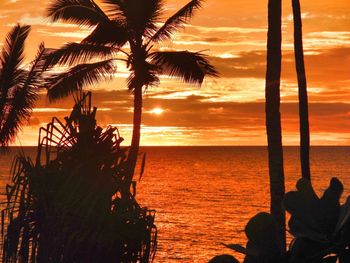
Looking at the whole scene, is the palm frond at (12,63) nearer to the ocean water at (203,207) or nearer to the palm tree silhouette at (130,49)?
the palm tree silhouette at (130,49)

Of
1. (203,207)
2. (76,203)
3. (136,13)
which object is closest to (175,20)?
(136,13)

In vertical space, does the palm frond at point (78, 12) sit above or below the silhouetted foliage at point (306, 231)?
above

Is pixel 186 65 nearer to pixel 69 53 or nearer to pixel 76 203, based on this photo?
pixel 69 53

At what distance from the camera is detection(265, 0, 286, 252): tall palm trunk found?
591 inches

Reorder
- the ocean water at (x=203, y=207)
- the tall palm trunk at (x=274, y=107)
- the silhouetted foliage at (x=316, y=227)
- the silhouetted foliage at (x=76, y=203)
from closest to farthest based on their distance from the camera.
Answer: the silhouetted foliage at (x=316, y=227)
the silhouetted foliage at (x=76, y=203)
the tall palm trunk at (x=274, y=107)
the ocean water at (x=203, y=207)

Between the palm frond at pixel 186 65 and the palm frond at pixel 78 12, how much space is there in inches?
116

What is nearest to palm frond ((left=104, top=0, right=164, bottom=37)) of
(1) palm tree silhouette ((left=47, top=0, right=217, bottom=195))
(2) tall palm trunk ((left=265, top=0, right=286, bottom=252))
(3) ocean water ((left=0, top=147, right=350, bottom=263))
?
(1) palm tree silhouette ((left=47, top=0, right=217, bottom=195))

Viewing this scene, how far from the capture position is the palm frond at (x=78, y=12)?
24688 millimetres

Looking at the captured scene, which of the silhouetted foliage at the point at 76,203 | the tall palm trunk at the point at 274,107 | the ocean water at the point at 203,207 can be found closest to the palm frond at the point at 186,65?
the tall palm trunk at the point at 274,107

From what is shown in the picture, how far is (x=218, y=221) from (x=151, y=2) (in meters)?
54.2

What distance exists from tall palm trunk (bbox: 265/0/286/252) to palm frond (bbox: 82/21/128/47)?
10.3 meters

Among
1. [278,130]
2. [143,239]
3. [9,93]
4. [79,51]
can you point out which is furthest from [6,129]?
[143,239]

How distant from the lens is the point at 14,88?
33.0 metres

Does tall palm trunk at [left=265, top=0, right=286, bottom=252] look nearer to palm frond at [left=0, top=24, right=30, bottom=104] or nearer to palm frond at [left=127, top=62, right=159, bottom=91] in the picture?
palm frond at [left=127, top=62, right=159, bottom=91]
